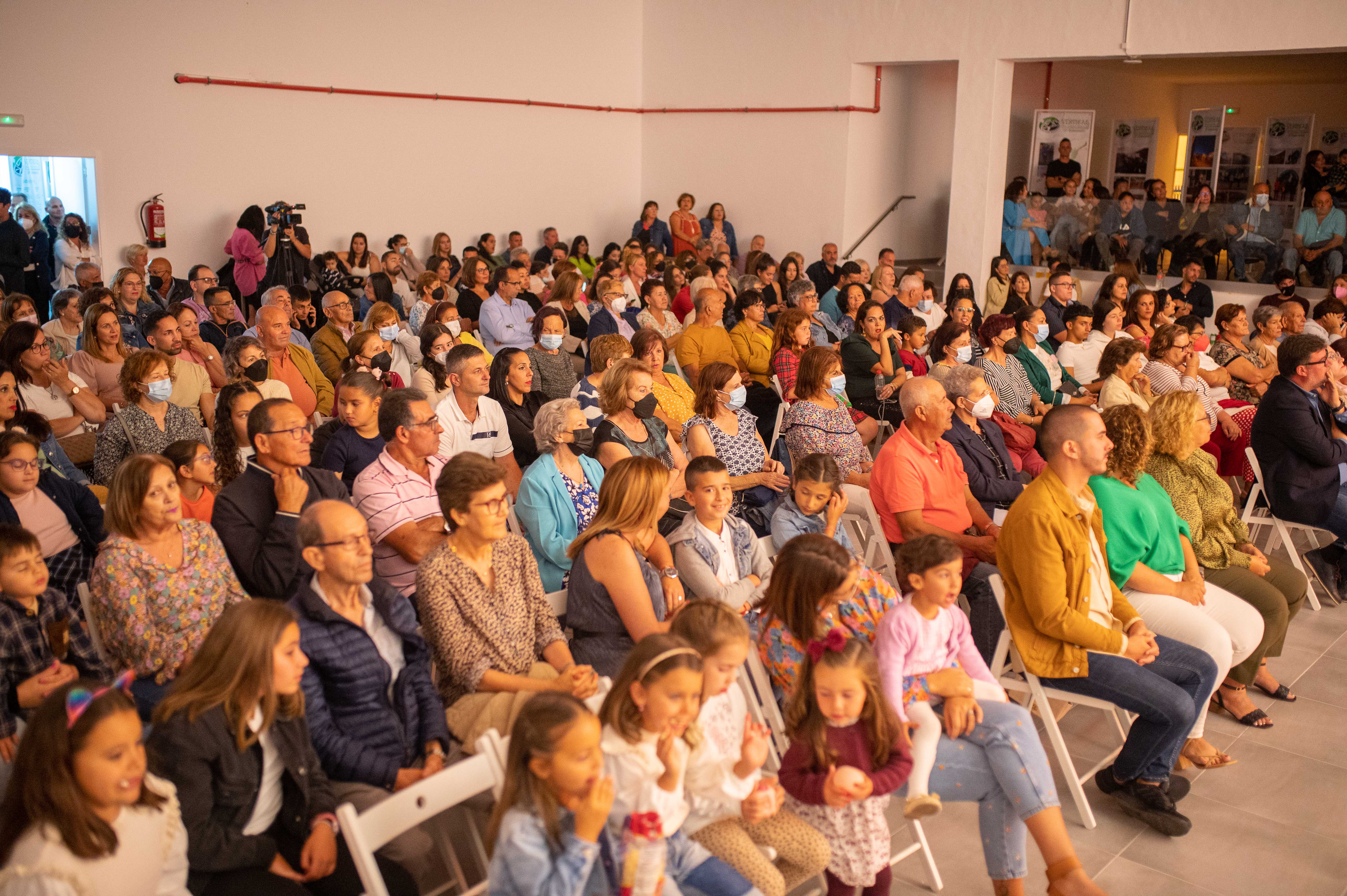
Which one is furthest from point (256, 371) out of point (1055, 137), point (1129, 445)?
point (1055, 137)

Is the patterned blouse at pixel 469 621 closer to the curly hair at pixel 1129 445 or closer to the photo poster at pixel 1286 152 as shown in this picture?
the curly hair at pixel 1129 445

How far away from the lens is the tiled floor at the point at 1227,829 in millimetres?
3131

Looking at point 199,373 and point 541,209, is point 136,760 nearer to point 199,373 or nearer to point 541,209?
point 199,373

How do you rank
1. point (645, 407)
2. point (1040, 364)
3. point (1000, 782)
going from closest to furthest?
1. point (1000, 782)
2. point (645, 407)
3. point (1040, 364)

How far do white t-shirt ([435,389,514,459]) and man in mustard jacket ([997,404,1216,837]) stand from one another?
2322 millimetres

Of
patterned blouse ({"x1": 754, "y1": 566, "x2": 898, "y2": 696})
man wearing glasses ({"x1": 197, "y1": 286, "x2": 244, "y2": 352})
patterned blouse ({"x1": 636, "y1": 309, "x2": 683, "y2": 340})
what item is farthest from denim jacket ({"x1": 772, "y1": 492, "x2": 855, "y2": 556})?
man wearing glasses ({"x1": 197, "y1": 286, "x2": 244, "y2": 352})

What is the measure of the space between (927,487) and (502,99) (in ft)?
32.9

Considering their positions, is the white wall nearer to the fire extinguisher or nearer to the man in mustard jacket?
the fire extinguisher

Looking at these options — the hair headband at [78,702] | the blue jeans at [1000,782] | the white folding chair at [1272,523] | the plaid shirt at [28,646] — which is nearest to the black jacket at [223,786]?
the hair headband at [78,702]

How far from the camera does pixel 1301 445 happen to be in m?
4.99

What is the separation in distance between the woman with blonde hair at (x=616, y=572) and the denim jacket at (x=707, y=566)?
0.95 ft

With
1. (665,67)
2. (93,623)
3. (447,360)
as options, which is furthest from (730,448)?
(665,67)

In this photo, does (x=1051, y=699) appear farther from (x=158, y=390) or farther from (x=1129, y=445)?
(x=158, y=390)

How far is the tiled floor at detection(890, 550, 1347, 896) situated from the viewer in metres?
3.13
